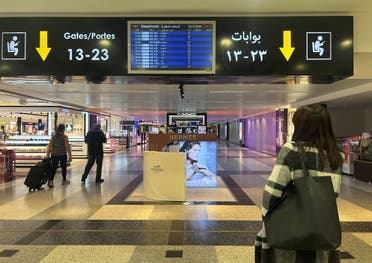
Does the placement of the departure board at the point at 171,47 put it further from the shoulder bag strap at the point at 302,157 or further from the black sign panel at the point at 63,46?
the shoulder bag strap at the point at 302,157

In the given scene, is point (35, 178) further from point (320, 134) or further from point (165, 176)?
point (320, 134)

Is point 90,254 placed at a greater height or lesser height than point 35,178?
lesser

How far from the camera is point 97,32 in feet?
16.0

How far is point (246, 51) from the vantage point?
Result: 4.85 meters

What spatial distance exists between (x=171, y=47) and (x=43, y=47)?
1692mm

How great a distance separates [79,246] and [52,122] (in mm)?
14197

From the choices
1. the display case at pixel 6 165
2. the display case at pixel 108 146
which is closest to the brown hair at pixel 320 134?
the display case at pixel 6 165

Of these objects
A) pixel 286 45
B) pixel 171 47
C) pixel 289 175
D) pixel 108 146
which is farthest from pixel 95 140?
pixel 108 146

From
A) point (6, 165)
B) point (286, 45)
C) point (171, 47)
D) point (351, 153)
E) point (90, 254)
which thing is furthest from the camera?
A: point (351, 153)

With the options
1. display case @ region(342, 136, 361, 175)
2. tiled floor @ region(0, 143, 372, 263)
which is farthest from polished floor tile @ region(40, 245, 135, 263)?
display case @ region(342, 136, 361, 175)

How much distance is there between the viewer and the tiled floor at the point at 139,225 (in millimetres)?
4367

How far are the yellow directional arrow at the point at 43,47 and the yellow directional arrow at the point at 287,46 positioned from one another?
3066mm

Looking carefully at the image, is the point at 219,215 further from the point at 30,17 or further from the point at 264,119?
the point at 264,119

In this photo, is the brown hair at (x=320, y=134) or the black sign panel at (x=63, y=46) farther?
the black sign panel at (x=63, y=46)
